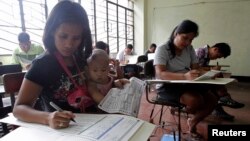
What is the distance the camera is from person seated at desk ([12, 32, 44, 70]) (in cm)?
292

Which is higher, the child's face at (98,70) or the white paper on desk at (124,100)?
the child's face at (98,70)

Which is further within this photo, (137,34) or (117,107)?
(137,34)

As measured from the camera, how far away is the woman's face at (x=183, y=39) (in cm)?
205

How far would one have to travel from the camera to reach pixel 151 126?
0.74 meters

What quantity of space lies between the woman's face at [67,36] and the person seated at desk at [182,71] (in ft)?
3.72

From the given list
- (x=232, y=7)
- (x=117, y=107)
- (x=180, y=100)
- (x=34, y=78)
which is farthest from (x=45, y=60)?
(x=232, y=7)

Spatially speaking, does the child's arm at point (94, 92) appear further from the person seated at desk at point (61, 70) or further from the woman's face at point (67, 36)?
the woman's face at point (67, 36)

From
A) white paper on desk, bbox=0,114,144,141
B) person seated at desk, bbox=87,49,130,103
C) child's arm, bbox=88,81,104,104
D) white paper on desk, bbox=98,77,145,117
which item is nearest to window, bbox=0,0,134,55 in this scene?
person seated at desk, bbox=87,49,130,103

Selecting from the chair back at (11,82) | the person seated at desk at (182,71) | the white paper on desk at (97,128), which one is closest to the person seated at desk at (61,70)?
the white paper on desk at (97,128)

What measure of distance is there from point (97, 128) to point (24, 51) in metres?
2.71

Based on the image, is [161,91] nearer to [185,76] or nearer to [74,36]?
[185,76]

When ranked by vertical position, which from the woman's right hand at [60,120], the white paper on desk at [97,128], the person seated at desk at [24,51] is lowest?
the white paper on desk at [97,128]

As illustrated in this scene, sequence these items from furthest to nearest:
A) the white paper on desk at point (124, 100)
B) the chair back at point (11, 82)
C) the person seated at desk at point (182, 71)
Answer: the person seated at desk at point (182, 71) < the chair back at point (11, 82) < the white paper on desk at point (124, 100)

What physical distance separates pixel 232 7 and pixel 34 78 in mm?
7271
